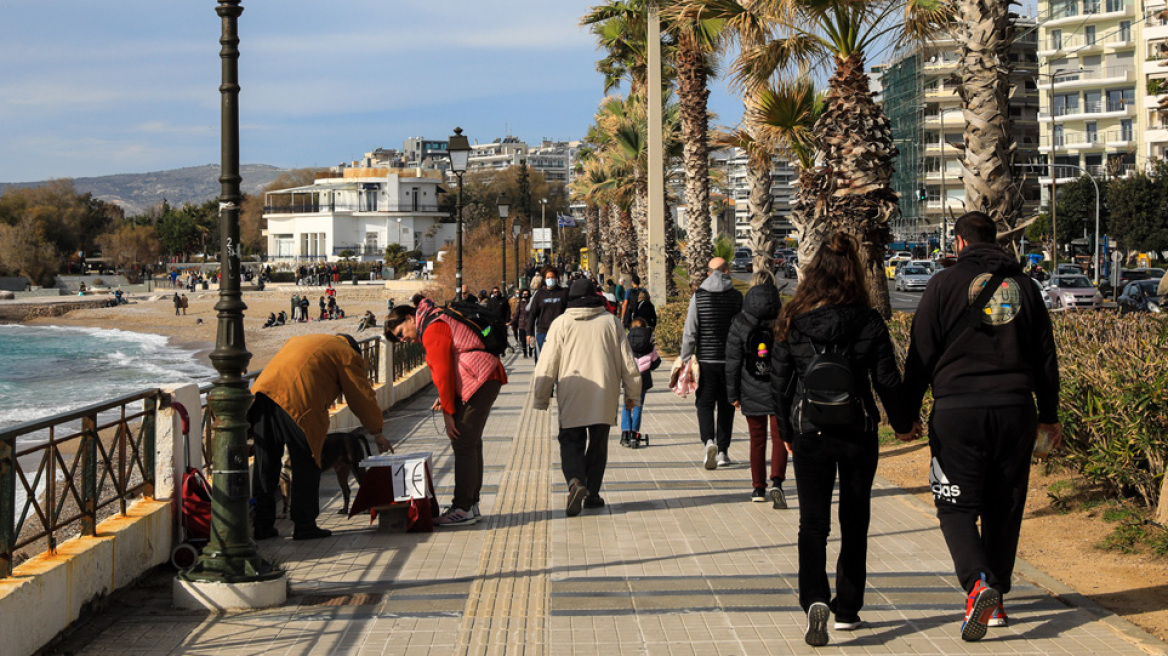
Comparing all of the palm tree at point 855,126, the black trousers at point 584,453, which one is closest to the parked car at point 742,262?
the palm tree at point 855,126

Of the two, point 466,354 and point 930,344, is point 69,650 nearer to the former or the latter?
point 466,354

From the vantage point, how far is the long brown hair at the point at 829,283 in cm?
519

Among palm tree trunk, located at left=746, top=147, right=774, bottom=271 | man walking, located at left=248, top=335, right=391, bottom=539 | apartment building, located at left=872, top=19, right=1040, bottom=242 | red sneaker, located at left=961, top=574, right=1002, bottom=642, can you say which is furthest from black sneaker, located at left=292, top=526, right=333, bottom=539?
apartment building, located at left=872, top=19, right=1040, bottom=242

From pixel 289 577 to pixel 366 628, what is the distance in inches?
Result: 48.0

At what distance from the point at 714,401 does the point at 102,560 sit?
5583 mm

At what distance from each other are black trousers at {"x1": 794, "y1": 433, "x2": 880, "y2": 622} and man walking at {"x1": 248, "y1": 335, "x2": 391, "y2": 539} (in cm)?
331

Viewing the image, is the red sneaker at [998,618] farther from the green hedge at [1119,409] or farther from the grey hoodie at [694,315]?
the grey hoodie at [694,315]

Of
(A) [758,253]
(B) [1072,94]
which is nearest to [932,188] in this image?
(B) [1072,94]

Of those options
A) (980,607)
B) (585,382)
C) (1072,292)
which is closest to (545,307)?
(585,382)

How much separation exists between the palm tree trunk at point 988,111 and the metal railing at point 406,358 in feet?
30.3

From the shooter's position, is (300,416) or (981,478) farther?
(300,416)

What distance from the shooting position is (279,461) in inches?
296

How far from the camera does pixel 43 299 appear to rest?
101375 mm

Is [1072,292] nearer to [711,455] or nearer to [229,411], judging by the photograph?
[711,455]
